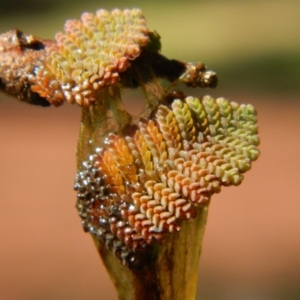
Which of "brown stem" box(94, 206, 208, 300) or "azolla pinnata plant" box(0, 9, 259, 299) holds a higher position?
"azolla pinnata plant" box(0, 9, 259, 299)

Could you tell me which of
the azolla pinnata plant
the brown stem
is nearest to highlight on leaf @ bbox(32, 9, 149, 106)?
the azolla pinnata plant

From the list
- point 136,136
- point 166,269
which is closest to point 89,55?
point 136,136

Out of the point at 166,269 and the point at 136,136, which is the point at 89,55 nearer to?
the point at 136,136

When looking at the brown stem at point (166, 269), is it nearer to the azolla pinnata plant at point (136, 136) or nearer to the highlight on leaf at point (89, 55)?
the azolla pinnata plant at point (136, 136)

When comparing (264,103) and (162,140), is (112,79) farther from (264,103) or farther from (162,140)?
(264,103)

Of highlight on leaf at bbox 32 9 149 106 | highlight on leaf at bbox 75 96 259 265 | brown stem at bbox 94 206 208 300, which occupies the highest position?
highlight on leaf at bbox 32 9 149 106

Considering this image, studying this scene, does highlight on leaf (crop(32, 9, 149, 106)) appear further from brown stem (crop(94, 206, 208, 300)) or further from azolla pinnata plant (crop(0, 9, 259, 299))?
brown stem (crop(94, 206, 208, 300))

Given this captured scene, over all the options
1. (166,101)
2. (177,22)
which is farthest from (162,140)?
(177,22)
